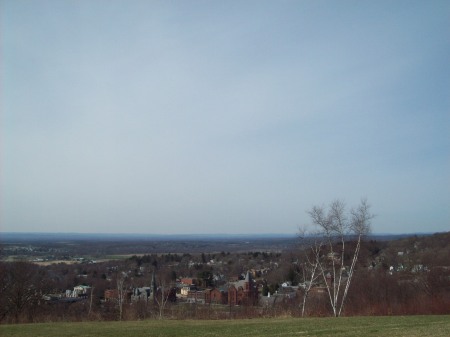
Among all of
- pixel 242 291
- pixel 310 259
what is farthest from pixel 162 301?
pixel 242 291

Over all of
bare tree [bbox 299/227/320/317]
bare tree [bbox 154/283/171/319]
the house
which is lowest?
the house

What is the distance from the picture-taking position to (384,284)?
35.8m

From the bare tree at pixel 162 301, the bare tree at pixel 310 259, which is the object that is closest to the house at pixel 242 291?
the bare tree at pixel 162 301

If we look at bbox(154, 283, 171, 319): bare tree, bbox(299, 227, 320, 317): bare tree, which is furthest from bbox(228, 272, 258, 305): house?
bbox(299, 227, 320, 317): bare tree

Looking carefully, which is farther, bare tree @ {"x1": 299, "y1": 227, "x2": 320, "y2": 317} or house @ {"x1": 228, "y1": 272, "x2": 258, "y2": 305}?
house @ {"x1": 228, "y1": 272, "x2": 258, "y2": 305}

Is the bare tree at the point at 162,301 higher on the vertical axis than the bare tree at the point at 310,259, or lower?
lower

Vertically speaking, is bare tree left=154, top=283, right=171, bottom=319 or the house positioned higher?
bare tree left=154, top=283, right=171, bottom=319

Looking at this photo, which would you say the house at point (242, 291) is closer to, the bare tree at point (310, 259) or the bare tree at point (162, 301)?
the bare tree at point (162, 301)

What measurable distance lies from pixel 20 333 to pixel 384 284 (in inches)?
1113

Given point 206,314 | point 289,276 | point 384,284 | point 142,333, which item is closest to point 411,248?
point 289,276

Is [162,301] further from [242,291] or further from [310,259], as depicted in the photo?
[242,291]

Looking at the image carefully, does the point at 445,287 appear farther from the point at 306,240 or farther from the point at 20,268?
the point at 20,268

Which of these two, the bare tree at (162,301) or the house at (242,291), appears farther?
the house at (242,291)

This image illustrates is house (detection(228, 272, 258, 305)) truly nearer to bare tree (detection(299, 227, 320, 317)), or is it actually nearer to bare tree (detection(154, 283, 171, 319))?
bare tree (detection(154, 283, 171, 319))
